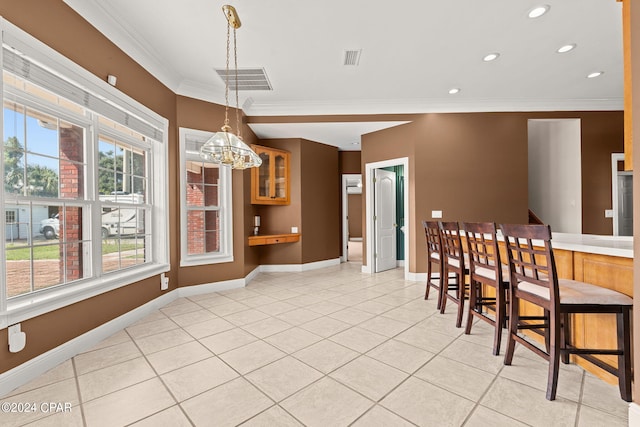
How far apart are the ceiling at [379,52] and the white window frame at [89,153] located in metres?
0.53

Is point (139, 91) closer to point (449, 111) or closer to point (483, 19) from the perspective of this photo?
point (483, 19)

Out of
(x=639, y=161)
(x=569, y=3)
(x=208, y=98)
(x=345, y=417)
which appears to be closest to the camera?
(x=639, y=161)

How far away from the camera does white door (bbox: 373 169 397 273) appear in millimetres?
5254

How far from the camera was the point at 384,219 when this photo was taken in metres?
5.44

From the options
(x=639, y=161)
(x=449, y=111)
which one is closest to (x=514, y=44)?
(x=449, y=111)

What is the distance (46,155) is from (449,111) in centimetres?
504

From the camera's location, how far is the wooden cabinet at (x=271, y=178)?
15.7 ft

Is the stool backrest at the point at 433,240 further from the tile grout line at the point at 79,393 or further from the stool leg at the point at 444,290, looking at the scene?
the tile grout line at the point at 79,393

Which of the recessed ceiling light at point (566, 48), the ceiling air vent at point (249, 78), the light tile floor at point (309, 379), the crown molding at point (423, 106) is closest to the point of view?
the light tile floor at point (309, 379)

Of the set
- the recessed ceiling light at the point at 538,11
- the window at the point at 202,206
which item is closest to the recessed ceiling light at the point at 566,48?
the recessed ceiling light at the point at 538,11

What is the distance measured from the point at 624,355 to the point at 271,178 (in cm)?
465

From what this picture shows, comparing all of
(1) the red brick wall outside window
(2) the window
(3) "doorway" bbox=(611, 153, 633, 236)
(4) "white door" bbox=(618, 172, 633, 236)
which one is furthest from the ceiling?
(4) "white door" bbox=(618, 172, 633, 236)

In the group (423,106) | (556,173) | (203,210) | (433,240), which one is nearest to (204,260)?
(203,210)

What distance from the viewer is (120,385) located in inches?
70.1
